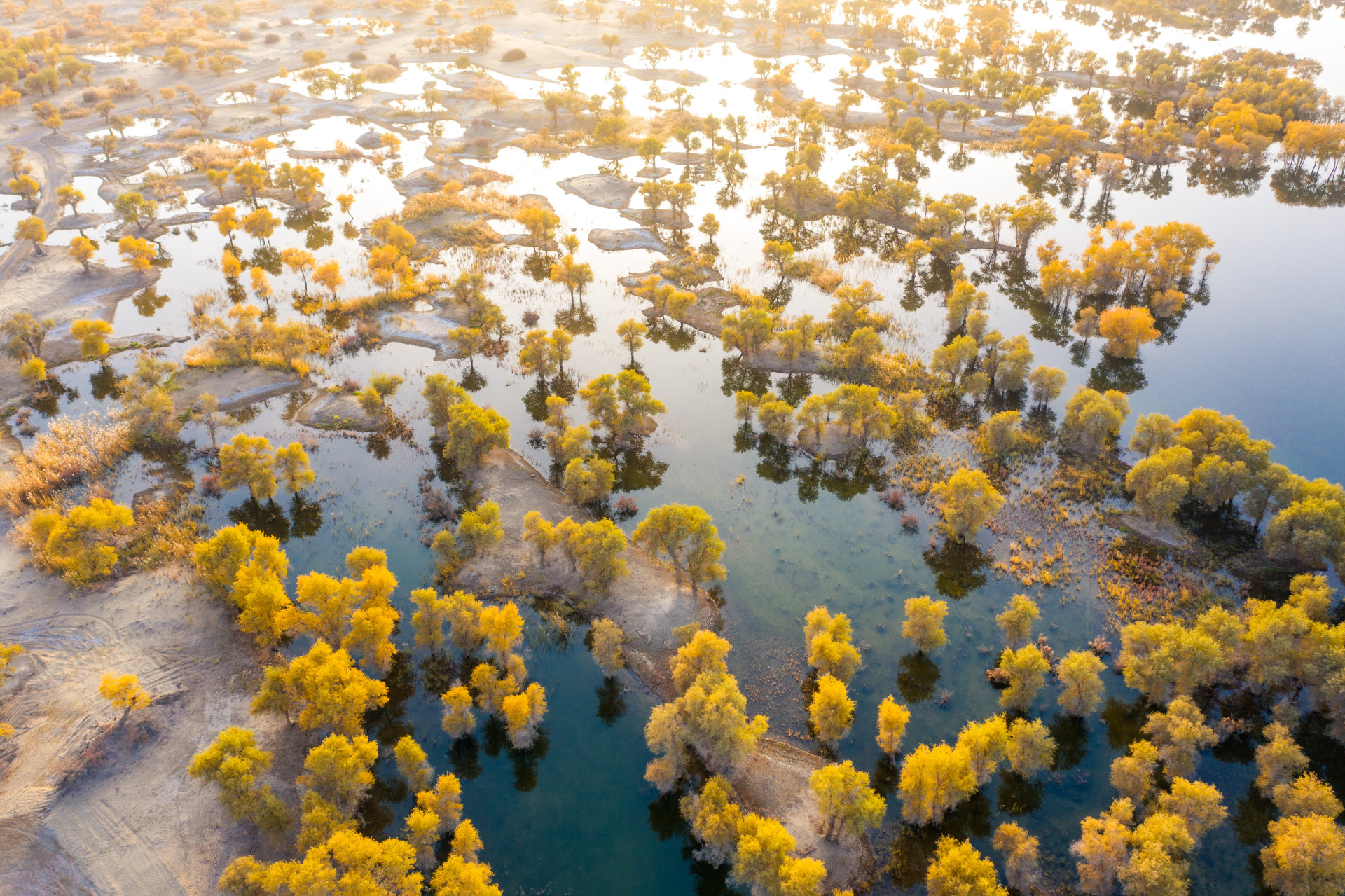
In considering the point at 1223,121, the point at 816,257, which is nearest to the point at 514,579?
the point at 816,257

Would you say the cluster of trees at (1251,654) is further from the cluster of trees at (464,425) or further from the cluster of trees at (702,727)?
the cluster of trees at (464,425)

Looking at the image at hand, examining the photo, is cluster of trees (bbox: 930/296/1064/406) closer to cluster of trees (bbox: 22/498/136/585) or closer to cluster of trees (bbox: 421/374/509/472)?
cluster of trees (bbox: 421/374/509/472)

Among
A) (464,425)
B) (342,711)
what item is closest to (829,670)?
(342,711)

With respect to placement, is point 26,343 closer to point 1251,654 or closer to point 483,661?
point 483,661

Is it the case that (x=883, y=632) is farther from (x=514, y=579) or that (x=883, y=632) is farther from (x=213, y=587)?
(x=213, y=587)

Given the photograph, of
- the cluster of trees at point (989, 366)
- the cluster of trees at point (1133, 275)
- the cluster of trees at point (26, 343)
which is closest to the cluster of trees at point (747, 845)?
the cluster of trees at point (989, 366)

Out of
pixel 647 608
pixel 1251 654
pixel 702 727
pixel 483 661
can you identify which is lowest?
pixel 483 661
